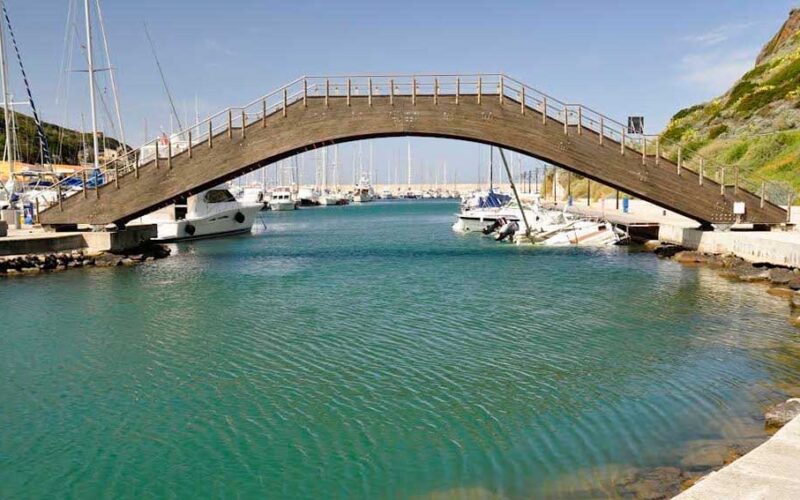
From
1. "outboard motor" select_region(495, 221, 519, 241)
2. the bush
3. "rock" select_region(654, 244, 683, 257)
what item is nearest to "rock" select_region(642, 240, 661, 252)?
"rock" select_region(654, 244, 683, 257)

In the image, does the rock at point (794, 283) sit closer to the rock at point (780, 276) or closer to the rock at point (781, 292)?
the rock at point (781, 292)

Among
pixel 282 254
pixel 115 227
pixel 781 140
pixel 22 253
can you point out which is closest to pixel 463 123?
pixel 282 254

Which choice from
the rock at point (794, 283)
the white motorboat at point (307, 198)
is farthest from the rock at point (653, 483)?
the white motorboat at point (307, 198)

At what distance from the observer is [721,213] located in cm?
3278

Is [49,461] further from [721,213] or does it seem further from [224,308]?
[721,213]

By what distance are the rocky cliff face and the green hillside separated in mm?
95272

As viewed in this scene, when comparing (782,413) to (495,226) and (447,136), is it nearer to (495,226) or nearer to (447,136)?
(447,136)

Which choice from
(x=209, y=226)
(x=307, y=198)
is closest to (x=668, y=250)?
(x=209, y=226)

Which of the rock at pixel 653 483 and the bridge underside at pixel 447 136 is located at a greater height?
the bridge underside at pixel 447 136

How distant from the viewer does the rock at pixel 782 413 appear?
10508mm

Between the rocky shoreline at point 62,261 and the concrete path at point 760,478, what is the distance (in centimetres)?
3080

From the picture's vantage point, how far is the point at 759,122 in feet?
210

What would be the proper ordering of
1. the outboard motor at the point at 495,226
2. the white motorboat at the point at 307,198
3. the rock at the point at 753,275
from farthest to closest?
the white motorboat at the point at 307,198
the outboard motor at the point at 495,226
the rock at the point at 753,275

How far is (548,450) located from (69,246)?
31.0 meters
